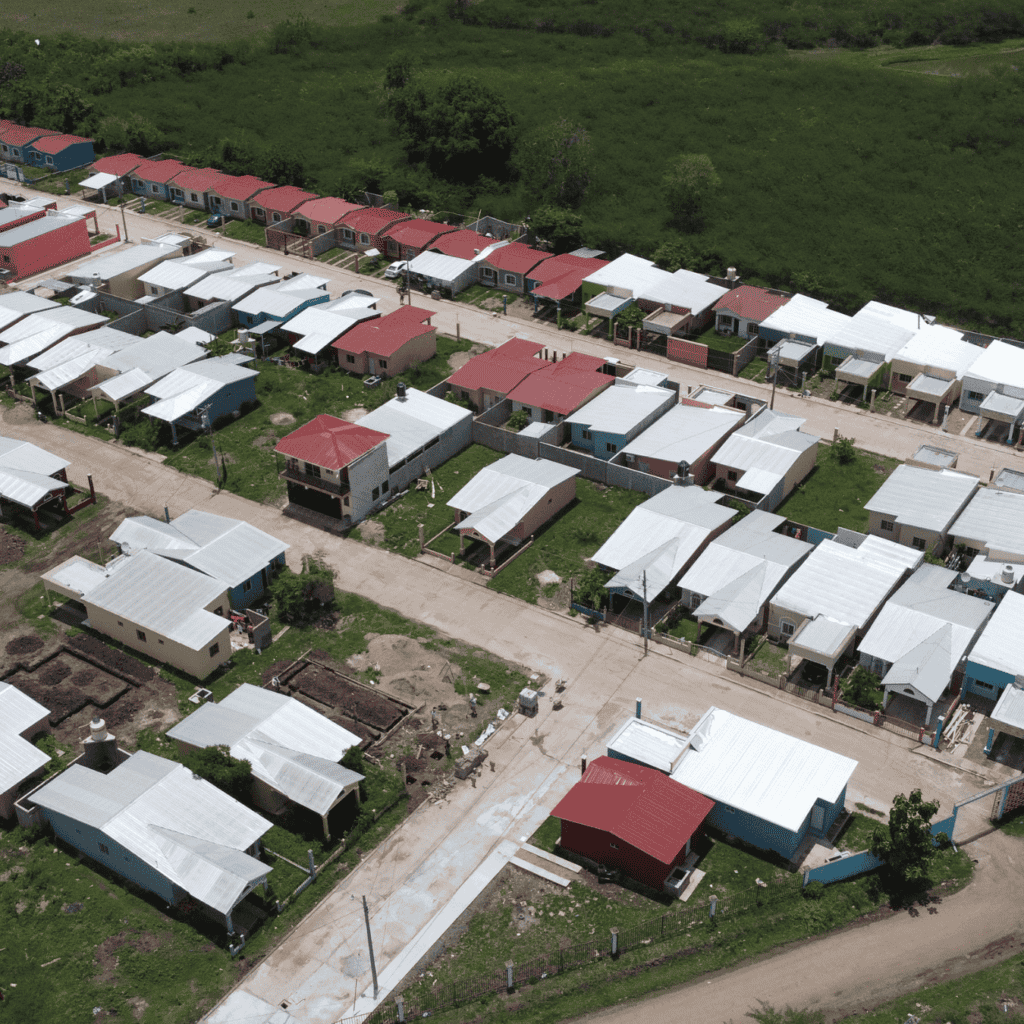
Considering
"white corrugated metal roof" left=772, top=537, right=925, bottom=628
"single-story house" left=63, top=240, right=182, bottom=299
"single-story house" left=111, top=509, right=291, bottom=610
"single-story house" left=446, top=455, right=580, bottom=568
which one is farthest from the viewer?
"single-story house" left=63, top=240, right=182, bottom=299

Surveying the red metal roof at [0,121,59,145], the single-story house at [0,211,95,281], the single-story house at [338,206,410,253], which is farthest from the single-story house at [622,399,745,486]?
the red metal roof at [0,121,59,145]

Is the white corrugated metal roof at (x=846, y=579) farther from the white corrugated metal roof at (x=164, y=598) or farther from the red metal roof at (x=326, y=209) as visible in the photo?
the red metal roof at (x=326, y=209)

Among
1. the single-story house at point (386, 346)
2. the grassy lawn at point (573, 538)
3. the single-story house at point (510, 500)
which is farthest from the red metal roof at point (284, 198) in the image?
the grassy lawn at point (573, 538)

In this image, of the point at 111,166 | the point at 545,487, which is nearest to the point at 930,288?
the point at 545,487

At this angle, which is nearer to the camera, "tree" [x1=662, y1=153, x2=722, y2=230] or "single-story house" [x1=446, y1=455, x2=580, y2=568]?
"single-story house" [x1=446, y1=455, x2=580, y2=568]

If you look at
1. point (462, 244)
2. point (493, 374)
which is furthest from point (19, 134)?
point (493, 374)

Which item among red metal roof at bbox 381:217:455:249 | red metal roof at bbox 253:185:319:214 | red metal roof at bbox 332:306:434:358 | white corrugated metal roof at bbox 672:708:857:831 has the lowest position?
white corrugated metal roof at bbox 672:708:857:831

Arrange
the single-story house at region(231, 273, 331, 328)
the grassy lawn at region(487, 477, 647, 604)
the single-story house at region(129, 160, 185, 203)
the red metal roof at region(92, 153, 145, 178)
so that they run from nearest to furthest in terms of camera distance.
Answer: the grassy lawn at region(487, 477, 647, 604)
the single-story house at region(231, 273, 331, 328)
the single-story house at region(129, 160, 185, 203)
the red metal roof at region(92, 153, 145, 178)

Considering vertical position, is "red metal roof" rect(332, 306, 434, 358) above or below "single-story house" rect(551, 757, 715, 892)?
above

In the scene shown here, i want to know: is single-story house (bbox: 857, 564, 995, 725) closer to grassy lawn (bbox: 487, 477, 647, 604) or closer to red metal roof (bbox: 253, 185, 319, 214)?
grassy lawn (bbox: 487, 477, 647, 604)
